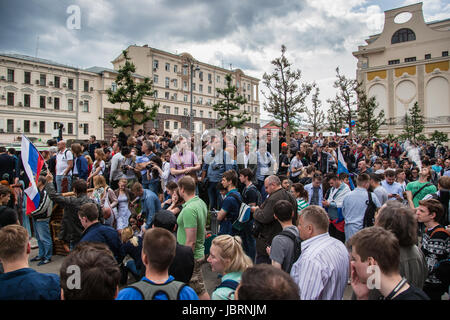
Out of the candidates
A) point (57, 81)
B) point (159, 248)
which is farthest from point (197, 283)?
point (57, 81)

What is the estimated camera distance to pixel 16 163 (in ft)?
28.7

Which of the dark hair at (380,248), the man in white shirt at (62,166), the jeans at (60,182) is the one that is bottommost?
the dark hair at (380,248)

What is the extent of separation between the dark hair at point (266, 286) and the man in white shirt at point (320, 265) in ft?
3.51

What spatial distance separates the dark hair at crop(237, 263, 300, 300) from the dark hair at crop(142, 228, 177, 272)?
77 centimetres

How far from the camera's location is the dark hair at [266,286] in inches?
62.4

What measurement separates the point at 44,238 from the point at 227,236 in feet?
16.7

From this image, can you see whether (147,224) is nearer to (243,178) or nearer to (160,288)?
(243,178)

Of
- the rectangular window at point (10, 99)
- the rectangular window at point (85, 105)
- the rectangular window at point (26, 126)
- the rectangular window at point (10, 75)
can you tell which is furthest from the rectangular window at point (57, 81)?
the rectangular window at point (26, 126)

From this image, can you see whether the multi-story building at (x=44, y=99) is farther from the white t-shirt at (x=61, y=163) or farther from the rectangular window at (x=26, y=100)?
the white t-shirt at (x=61, y=163)

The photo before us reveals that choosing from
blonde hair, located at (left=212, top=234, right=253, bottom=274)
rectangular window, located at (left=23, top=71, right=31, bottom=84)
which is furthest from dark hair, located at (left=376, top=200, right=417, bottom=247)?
rectangular window, located at (left=23, top=71, right=31, bottom=84)

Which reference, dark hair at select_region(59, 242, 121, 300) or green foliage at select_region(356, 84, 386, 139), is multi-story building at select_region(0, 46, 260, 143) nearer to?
green foliage at select_region(356, 84, 386, 139)

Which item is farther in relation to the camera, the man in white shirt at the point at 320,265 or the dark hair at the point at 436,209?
the dark hair at the point at 436,209

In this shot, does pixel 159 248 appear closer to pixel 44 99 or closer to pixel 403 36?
pixel 44 99

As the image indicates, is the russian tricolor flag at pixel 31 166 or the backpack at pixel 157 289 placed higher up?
the russian tricolor flag at pixel 31 166
